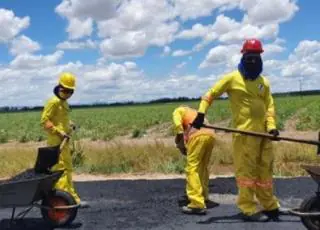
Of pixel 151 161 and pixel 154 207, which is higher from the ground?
pixel 151 161

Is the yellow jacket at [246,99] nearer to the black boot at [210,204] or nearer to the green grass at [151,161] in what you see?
the black boot at [210,204]

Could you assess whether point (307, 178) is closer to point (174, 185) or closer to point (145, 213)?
point (174, 185)

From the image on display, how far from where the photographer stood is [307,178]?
398 inches

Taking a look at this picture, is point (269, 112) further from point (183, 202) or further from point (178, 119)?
point (183, 202)

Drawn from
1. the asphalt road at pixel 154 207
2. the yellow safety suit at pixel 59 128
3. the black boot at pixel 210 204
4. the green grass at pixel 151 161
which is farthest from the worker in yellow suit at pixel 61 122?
the green grass at pixel 151 161

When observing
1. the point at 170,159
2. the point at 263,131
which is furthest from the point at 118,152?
the point at 263,131

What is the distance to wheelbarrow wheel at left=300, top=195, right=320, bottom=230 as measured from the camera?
6.10 meters

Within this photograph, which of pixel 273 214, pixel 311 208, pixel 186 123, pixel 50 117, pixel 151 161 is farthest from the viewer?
pixel 151 161

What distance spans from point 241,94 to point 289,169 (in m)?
5.43

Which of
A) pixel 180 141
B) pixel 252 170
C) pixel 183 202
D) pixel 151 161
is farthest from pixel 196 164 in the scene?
pixel 151 161

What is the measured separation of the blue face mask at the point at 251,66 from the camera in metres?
7.00

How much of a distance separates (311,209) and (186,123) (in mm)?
2385

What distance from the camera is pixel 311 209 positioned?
6.11 meters

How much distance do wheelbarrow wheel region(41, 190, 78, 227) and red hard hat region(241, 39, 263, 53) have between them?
2.89 meters
